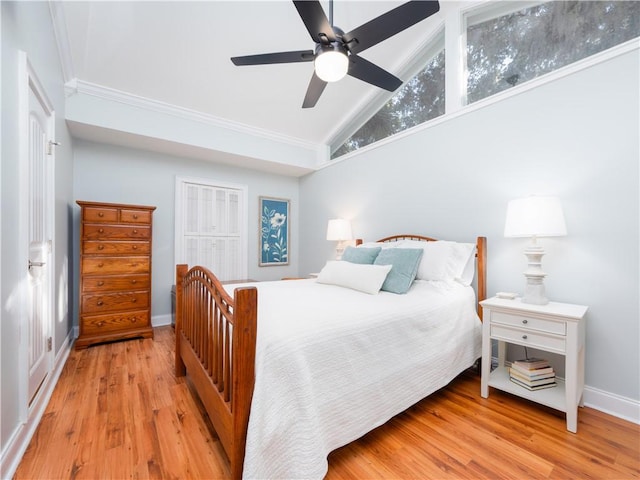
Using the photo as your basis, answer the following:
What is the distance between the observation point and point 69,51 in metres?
2.56

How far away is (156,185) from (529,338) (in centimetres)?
423

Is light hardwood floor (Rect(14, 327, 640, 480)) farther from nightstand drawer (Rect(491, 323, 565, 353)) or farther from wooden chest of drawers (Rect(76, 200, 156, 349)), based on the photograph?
wooden chest of drawers (Rect(76, 200, 156, 349))

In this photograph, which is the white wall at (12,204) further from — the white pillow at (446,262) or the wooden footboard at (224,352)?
the white pillow at (446,262)

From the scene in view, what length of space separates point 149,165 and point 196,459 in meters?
3.51

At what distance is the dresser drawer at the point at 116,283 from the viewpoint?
2.91 meters

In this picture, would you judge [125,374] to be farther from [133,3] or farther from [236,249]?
[133,3]

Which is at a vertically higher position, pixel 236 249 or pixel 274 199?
pixel 274 199

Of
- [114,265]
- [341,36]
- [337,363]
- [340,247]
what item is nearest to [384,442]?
[337,363]

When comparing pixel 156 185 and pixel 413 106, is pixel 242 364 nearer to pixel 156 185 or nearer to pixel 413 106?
pixel 413 106

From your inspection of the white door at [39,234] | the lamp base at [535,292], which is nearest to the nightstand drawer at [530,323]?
the lamp base at [535,292]

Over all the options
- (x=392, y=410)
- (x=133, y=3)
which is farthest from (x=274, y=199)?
(x=392, y=410)

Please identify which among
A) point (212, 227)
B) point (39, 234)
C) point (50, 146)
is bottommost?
point (39, 234)

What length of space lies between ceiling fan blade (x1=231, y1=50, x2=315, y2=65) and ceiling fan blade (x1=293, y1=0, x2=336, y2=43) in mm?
175

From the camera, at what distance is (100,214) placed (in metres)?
2.97
